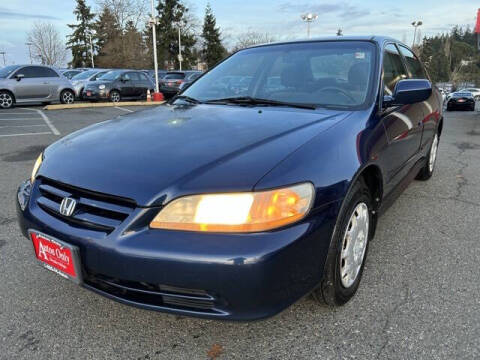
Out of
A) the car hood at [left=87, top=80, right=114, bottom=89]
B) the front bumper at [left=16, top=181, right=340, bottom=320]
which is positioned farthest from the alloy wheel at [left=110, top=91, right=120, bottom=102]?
the front bumper at [left=16, top=181, right=340, bottom=320]

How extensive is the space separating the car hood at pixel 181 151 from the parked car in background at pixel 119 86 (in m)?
14.1

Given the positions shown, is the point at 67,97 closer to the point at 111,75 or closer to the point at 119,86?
the point at 119,86

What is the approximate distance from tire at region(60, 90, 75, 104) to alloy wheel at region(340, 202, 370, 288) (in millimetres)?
14483

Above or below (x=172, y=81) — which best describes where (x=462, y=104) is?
below

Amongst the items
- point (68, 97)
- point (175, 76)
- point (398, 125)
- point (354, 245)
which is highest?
point (398, 125)

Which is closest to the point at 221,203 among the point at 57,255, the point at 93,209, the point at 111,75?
the point at 93,209

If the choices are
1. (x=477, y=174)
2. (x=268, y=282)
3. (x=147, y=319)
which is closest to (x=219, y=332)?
(x=147, y=319)

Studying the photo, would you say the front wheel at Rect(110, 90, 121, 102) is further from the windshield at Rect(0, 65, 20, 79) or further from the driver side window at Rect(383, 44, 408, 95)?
the driver side window at Rect(383, 44, 408, 95)

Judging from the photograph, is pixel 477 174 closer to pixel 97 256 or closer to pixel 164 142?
pixel 164 142

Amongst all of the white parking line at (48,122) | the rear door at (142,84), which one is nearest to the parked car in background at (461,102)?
the rear door at (142,84)

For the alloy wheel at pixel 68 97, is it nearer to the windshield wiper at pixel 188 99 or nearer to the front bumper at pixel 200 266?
the windshield wiper at pixel 188 99

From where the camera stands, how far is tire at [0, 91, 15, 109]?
43.3ft

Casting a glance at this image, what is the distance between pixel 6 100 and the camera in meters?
13.3

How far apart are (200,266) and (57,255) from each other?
0.78 meters
